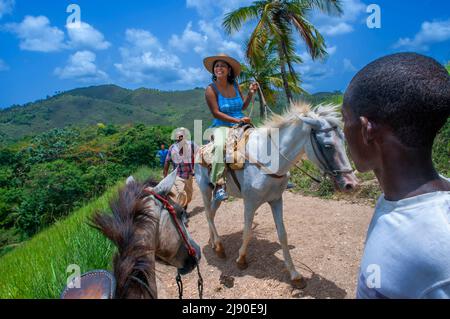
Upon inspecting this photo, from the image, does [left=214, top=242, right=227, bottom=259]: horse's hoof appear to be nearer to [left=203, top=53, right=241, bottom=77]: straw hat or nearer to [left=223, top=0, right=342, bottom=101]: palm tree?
[left=203, top=53, right=241, bottom=77]: straw hat

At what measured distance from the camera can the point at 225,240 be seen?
549cm

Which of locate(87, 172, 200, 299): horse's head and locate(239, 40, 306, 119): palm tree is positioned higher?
locate(239, 40, 306, 119): palm tree

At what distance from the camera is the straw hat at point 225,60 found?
462 centimetres

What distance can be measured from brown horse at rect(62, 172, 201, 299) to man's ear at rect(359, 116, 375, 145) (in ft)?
4.46

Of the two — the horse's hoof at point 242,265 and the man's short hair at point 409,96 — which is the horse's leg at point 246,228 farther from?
the man's short hair at point 409,96

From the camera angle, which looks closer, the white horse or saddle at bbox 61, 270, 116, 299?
saddle at bbox 61, 270, 116, 299

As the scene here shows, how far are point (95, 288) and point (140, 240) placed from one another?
372mm

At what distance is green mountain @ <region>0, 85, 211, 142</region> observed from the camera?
8834cm

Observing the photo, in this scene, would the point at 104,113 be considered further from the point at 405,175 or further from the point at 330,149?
the point at 405,175

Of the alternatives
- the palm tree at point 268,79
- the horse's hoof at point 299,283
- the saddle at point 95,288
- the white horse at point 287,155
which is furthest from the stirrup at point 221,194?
the palm tree at point 268,79

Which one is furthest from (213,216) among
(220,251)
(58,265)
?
(58,265)

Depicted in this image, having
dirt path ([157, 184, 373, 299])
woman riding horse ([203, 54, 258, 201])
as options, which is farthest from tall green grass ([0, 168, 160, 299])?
woman riding horse ([203, 54, 258, 201])
